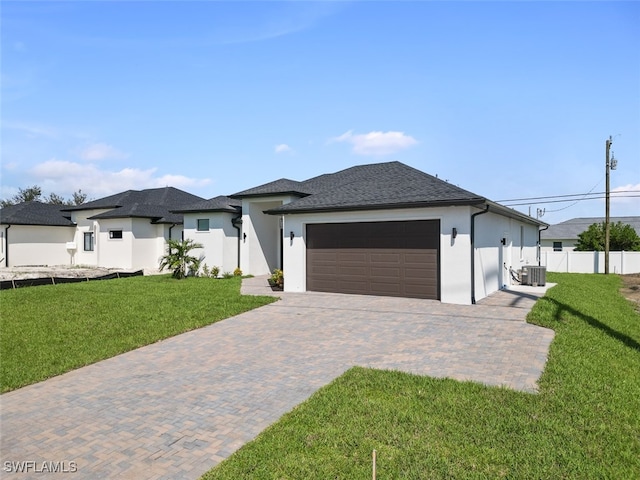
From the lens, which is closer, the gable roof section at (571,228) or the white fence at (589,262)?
the white fence at (589,262)

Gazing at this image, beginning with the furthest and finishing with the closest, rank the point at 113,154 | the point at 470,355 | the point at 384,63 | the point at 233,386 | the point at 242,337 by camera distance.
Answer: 1. the point at 113,154
2. the point at 384,63
3. the point at 242,337
4. the point at 470,355
5. the point at 233,386

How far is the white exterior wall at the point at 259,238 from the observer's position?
1930cm

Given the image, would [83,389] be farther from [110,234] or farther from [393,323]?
[110,234]

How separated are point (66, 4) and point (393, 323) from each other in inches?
416

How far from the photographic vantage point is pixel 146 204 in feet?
83.8

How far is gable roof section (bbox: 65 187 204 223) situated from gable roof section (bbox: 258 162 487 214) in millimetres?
10117

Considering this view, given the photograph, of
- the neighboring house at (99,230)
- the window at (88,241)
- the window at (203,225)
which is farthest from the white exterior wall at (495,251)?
the window at (88,241)

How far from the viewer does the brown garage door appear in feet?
40.6

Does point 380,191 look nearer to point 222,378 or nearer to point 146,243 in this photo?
point 222,378

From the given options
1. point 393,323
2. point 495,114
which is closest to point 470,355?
point 393,323

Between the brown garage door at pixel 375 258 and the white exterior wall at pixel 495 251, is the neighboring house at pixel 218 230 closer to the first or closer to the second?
the brown garage door at pixel 375 258

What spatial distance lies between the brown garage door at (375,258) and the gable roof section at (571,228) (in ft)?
122

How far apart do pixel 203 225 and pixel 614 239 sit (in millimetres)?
29714

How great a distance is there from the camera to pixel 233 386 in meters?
5.70
